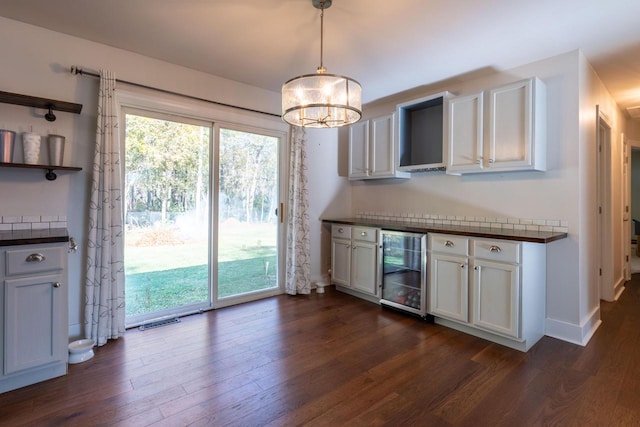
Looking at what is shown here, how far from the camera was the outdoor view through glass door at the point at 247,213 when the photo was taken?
347 cm

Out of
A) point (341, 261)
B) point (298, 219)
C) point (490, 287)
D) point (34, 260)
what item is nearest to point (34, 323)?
point (34, 260)

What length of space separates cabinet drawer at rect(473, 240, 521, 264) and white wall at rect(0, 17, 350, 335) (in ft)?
10.1

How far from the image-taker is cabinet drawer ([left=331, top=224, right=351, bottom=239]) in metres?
3.86

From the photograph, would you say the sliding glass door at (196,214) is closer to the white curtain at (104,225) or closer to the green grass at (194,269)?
the green grass at (194,269)

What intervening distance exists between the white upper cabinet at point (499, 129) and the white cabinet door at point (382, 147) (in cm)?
73

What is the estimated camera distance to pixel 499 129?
9.10ft

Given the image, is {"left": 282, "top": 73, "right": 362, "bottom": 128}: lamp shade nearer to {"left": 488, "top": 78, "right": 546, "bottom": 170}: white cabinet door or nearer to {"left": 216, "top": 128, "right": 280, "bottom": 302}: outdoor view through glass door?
{"left": 488, "top": 78, "right": 546, "bottom": 170}: white cabinet door

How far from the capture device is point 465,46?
2613mm

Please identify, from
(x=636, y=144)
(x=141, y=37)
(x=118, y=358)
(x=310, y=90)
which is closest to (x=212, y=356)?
(x=118, y=358)

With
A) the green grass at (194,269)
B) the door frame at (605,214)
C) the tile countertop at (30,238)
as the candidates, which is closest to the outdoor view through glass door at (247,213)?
the green grass at (194,269)

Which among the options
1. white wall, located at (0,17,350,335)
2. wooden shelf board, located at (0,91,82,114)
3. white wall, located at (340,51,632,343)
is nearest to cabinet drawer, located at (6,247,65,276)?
white wall, located at (0,17,350,335)

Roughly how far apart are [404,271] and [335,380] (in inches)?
61.0

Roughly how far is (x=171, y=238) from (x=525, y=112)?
3394 mm

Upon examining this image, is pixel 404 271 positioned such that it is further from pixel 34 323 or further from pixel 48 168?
pixel 48 168
